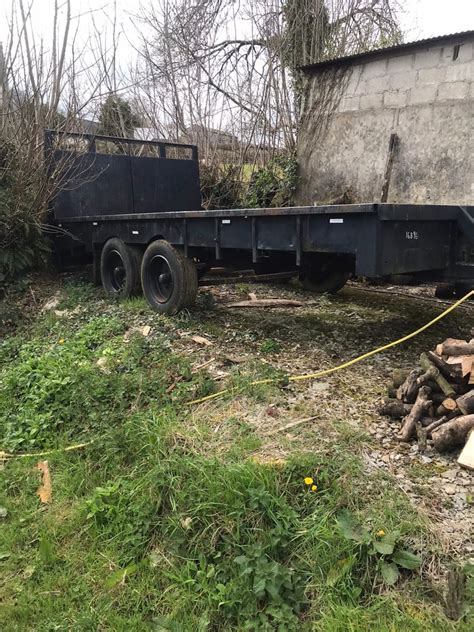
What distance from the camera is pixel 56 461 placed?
3457 millimetres

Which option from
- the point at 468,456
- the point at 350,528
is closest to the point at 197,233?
the point at 468,456

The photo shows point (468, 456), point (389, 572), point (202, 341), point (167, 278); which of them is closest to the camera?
point (389, 572)

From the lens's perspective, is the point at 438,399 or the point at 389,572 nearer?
the point at 389,572

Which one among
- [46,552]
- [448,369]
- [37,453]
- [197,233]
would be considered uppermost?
[197,233]

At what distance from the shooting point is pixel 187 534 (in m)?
2.63

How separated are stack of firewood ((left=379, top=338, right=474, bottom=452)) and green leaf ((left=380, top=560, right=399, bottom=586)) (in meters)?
0.93

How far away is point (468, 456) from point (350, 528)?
822mm

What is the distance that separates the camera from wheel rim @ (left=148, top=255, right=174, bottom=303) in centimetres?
596

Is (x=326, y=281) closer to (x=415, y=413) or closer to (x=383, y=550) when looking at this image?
(x=415, y=413)

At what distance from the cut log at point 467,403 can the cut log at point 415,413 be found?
0.70 ft

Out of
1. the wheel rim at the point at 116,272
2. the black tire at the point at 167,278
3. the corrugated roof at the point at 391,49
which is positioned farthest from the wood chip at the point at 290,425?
the corrugated roof at the point at 391,49

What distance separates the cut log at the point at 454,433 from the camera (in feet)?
9.34

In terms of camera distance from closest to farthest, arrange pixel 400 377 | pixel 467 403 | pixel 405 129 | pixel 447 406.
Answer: pixel 467 403
pixel 447 406
pixel 400 377
pixel 405 129

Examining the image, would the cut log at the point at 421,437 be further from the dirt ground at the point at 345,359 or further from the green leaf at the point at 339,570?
the green leaf at the point at 339,570
